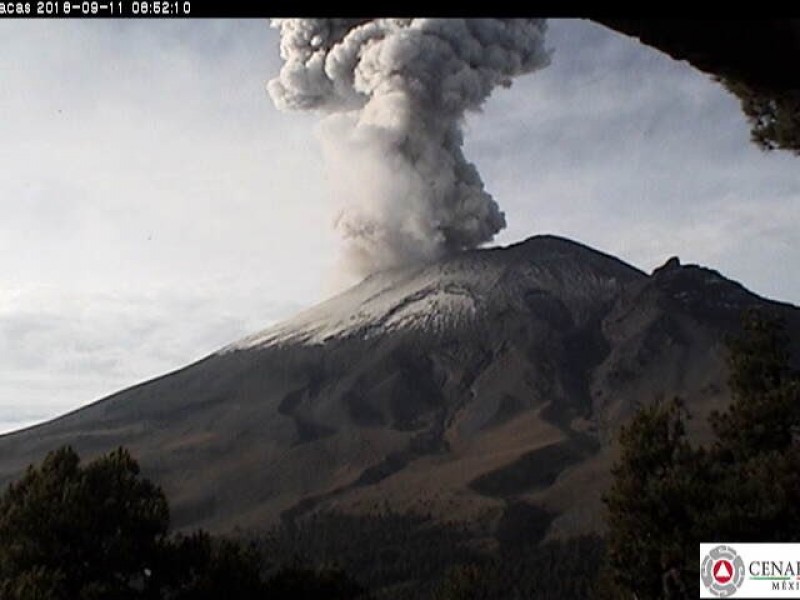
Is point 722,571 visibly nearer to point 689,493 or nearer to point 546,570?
point 689,493

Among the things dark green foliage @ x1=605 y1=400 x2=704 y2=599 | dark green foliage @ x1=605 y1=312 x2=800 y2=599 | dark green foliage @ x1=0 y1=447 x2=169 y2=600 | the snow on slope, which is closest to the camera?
dark green foliage @ x1=0 y1=447 x2=169 y2=600

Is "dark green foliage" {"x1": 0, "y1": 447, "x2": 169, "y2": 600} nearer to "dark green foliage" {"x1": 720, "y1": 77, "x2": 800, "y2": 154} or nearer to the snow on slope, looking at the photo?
"dark green foliage" {"x1": 720, "y1": 77, "x2": 800, "y2": 154}

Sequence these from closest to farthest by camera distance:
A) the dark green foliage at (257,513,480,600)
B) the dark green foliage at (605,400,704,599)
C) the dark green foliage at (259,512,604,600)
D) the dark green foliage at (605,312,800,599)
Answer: the dark green foliage at (605,312,800,599)
the dark green foliage at (605,400,704,599)
the dark green foliage at (259,512,604,600)
the dark green foliage at (257,513,480,600)

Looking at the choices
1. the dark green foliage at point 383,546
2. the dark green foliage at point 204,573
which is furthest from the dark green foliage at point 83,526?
the dark green foliage at point 383,546

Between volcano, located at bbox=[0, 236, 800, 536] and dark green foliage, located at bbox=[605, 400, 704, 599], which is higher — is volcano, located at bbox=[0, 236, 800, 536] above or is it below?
above

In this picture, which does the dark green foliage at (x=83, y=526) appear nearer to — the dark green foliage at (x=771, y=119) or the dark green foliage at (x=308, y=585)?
the dark green foliage at (x=308, y=585)

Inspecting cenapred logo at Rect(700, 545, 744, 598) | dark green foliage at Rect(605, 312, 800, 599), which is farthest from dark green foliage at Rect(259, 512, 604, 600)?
cenapred logo at Rect(700, 545, 744, 598)

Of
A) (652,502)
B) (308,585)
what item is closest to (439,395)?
(652,502)
